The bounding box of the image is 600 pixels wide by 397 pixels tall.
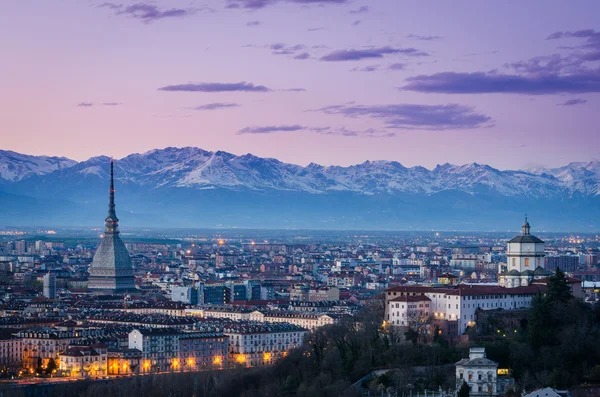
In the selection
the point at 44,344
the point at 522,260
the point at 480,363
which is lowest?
the point at 44,344

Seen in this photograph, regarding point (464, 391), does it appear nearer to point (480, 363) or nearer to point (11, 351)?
point (480, 363)

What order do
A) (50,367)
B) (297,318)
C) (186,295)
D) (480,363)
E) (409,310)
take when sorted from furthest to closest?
(186,295) < (297,318) < (50,367) < (409,310) < (480,363)

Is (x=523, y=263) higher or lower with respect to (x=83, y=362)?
higher

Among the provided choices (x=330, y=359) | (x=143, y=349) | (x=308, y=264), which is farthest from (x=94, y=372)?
(x=308, y=264)

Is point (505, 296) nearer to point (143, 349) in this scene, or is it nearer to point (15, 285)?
point (143, 349)

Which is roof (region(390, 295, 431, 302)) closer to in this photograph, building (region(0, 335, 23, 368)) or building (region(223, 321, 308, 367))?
building (region(223, 321, 308, 367))

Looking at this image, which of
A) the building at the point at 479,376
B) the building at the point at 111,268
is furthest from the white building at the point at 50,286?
the building at the point at 479,376

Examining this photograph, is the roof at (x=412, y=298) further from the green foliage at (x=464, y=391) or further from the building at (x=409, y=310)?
the green foliage at (x=464, y=391)

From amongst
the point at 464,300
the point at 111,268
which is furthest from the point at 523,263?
the point at 111,268
